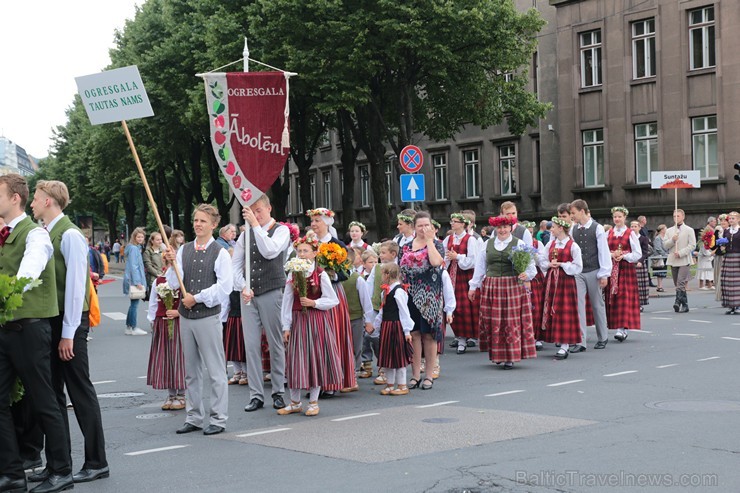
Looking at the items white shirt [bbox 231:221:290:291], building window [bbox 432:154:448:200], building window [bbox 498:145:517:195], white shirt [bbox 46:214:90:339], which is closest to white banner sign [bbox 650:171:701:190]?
building window [bbox 498:145:517:195]

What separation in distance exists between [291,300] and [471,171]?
35952 mm

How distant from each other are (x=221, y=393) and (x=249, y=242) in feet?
6.60

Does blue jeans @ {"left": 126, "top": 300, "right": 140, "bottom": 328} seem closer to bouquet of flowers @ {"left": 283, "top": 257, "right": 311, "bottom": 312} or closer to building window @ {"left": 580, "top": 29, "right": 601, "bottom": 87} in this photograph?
bouquet of flowers @ {"left": 283, "top": 257, "right": 311, "bottom": 312}

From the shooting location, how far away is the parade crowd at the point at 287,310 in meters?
7.14

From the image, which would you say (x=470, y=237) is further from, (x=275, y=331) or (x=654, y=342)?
(x=275, y=331)

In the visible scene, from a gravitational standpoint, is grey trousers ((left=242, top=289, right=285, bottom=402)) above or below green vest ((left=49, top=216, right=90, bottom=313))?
below

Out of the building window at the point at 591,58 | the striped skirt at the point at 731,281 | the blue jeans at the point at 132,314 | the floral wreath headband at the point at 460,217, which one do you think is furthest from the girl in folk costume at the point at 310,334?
the building window at the point at 591,58

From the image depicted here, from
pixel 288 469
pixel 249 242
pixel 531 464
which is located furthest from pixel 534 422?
pixel 249 242

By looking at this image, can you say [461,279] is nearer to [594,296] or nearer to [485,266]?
[485,266]

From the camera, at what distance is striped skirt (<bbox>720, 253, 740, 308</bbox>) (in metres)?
20.3

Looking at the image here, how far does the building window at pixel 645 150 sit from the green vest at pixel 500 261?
24.3m

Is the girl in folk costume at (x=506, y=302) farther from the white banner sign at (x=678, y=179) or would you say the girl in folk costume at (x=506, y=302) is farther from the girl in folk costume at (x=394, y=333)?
the white banner sign at (x=678, y=179)

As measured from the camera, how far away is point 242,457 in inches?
314

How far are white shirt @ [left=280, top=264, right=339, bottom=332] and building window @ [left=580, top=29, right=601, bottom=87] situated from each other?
1179 inches
